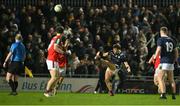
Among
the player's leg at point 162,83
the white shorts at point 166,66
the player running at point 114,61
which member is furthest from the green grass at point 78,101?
the player running at point 114,61

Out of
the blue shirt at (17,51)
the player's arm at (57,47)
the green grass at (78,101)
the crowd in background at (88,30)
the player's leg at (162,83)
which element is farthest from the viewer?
the crowd in background at (88,30)

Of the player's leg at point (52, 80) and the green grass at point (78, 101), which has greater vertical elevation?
the player's leg at point (52, 80)

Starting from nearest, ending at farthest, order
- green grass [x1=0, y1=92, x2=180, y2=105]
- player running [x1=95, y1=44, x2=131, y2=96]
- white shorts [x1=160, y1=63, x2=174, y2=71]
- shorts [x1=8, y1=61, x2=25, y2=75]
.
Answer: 1. green grass [x1=0, y1=92, x2=180, y2=105]
2. white shorts [x1=160, y1=63, x2=174, y2=71]
3. shorts [x1=8, y1=61, x2=25, y2=75]
4. player running [x1=95, y1=44, x2=131, y2=96]

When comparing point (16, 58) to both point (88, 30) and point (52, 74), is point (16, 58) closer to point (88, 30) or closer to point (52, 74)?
point (52, 74)

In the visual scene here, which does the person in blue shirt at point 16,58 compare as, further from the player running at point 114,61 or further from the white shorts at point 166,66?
the white shorts at point 166,66

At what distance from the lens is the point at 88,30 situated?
98.3 feet

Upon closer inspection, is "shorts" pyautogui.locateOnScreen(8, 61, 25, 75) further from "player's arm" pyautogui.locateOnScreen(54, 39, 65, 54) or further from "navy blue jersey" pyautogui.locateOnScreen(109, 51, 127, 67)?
"navy blue jersey" pyautogui.locateOnScreen(109, 51, 127, 67)

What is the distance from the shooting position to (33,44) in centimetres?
2844

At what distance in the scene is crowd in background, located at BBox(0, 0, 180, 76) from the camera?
2839 centimetres

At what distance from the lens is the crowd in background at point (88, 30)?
28.4 m

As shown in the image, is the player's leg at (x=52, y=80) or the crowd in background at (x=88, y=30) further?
the crowd in background at (x=88, y=30)

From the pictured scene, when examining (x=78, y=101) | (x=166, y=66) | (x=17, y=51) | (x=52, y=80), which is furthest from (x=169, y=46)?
(x=17, y=51)

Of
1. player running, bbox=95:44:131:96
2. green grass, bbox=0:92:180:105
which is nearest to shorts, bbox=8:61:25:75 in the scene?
green grass, bbox=0:92:180:105

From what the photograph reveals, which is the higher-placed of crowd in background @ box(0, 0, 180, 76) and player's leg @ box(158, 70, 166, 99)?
crowd in background @ box(0, 0, 180, 76)
